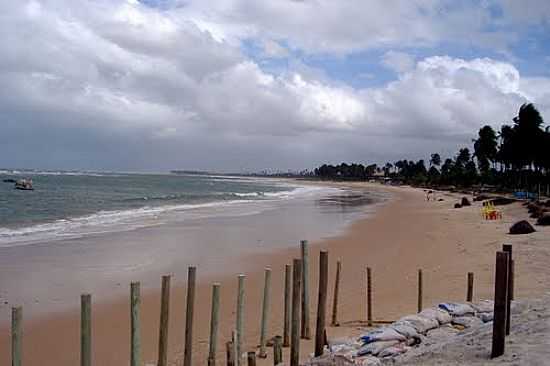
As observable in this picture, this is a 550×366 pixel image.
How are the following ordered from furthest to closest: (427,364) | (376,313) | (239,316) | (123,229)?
(123,229) → (376,313) → (239,316) → (427,364)

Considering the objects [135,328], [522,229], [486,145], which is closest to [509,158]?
[486,145]

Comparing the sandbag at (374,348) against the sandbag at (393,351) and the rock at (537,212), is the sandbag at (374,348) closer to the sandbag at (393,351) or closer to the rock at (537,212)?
the sandbag at (393,351)

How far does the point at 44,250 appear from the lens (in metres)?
23.4

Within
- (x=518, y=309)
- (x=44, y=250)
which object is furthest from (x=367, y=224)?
(x=518, y=309)

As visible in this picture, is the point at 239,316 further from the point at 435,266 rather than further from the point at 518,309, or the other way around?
the point at 435,266

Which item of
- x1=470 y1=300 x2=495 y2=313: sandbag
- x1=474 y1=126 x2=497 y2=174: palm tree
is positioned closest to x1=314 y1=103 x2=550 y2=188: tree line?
x1=474 y1=126 x2=497 y2=174: palm tree

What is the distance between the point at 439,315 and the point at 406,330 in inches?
47.4

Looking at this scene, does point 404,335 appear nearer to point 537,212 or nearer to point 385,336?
point 385,336

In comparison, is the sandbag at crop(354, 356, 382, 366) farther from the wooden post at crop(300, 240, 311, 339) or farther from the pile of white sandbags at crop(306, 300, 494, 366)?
the wooden post at crop(300, 240, 311, 339)

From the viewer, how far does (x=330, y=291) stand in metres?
15.9

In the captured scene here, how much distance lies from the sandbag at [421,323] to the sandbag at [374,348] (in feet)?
Result: 2.73

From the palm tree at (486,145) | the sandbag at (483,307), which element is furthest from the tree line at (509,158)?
the sandbag at (483,307)

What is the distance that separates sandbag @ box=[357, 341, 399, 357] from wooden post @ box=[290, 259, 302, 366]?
3.39 feet

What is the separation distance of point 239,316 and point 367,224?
2913 cm
